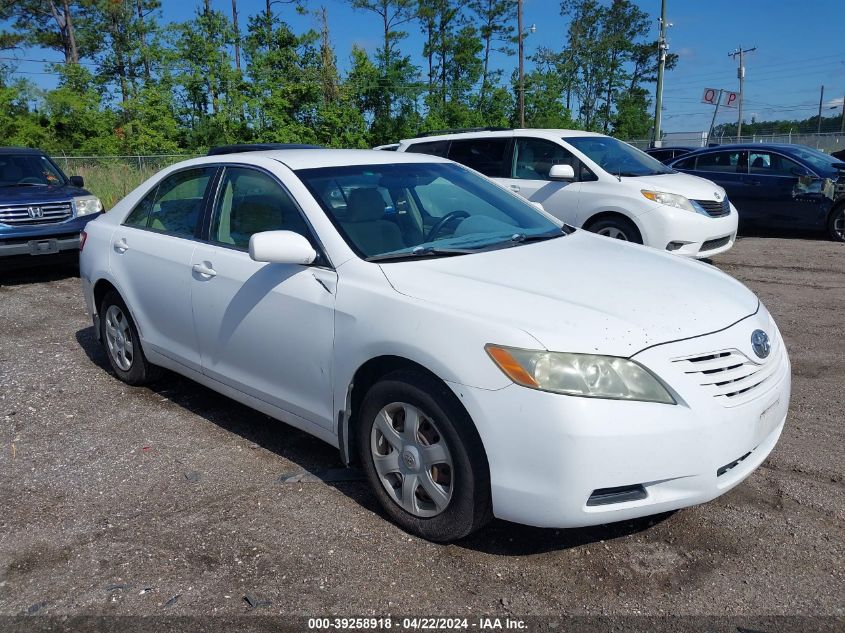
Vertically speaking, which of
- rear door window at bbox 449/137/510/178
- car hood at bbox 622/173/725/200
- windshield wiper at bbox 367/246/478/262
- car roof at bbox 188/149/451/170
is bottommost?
car hood at bbox 622/173/725/200

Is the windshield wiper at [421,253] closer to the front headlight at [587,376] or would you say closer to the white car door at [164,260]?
the front headlight at [587,376]

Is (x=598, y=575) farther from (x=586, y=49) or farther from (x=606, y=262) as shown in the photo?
(x=586, y=49)

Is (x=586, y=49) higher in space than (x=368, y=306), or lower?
higher

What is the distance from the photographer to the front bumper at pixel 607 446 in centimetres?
263

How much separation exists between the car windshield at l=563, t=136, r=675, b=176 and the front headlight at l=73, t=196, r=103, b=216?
6.34m

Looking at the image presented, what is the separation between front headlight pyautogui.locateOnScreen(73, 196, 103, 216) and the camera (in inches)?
386

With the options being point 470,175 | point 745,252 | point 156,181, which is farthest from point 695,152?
point 156,181

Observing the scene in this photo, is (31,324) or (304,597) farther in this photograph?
(31,324)

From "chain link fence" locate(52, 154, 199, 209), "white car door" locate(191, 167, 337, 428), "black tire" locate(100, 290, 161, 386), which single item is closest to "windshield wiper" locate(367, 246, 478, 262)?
"white car door" locate(191, 167, 337, 428)

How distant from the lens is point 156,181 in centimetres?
493

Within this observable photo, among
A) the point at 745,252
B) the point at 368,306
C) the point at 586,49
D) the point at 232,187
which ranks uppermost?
the point at 586,49

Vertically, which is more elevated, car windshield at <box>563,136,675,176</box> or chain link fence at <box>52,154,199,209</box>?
car windshield at <box>563,136,675,176</box>

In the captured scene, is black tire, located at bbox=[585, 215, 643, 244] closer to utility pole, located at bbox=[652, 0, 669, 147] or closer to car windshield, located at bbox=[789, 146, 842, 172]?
car windshield, located at bbox=[789, 146, 842, 172]

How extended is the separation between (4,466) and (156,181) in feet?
6.56
